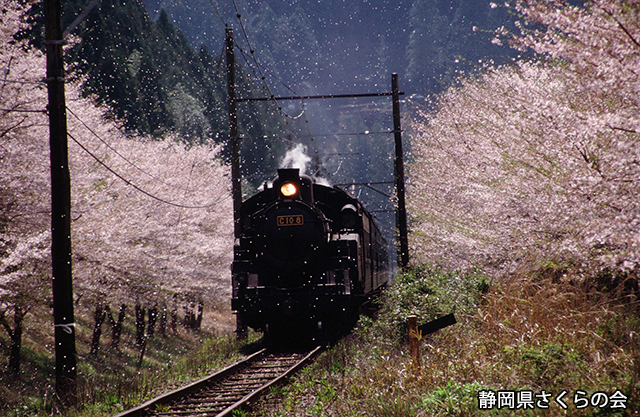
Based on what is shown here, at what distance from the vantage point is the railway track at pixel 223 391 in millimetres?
6469

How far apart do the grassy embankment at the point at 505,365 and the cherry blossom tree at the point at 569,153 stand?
77cm

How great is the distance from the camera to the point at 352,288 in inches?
438

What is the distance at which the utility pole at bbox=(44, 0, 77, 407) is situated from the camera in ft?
26.0

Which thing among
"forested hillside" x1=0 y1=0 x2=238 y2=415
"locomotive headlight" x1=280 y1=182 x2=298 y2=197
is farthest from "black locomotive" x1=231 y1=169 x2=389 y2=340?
"forested hillside" x1=0 y1=0 x2=238 y2=415

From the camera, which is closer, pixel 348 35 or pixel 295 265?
pixel 295 265

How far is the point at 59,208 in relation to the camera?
26.5 ft

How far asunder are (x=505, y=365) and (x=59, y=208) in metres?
7.05

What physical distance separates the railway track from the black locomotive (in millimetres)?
1028

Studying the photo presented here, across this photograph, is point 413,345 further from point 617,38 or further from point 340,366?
point 617,38

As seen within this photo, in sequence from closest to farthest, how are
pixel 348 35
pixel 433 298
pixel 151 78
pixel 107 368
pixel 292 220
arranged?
pixel 433 298 → pixel 292 220 → pixel 107 368 → pixel 151 78 → pixel 348 35

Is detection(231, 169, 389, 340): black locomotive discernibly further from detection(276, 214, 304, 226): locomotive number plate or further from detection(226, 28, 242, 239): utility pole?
detection(226, 28, 242, 239): utility pole

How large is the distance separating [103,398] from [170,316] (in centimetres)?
2172

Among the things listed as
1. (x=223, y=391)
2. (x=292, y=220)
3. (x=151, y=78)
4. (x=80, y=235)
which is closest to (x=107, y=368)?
(x=80, y=235)

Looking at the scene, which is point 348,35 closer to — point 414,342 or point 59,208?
point 59,208
